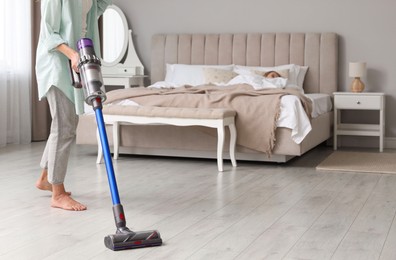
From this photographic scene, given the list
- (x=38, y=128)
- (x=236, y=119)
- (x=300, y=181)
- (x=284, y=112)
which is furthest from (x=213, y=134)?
(x=38, y=128)

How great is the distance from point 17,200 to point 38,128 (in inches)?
124

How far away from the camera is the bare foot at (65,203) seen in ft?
11.8

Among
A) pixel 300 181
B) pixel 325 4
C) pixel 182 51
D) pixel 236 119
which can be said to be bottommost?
pixel 300 181

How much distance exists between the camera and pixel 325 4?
675 centimetres

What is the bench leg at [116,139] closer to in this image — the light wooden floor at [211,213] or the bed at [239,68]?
the bed at [239,68]

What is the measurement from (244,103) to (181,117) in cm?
54

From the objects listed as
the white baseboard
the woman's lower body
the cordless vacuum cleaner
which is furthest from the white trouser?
the white baseboard

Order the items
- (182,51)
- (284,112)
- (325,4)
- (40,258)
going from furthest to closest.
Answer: (182,51), (325,4), (284,112), (40,258)

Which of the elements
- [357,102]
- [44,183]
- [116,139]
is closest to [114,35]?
[116,139]

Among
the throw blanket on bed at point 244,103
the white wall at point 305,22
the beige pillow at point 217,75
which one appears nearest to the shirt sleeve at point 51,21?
the throw blanket on bed at point 244,103

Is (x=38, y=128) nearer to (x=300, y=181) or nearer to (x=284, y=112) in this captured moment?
(x=284, y=112)

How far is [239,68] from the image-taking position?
22.3 ft

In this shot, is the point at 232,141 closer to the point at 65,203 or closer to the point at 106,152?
the point at 65,203

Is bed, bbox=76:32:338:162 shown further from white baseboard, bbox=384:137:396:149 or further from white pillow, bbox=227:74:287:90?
white baseboard, bbox=384:137:396:149
